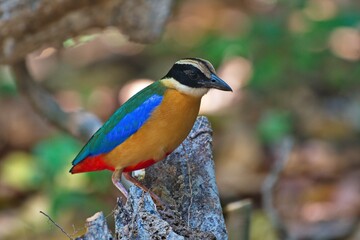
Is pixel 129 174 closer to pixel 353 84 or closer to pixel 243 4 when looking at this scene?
pixel 353 84

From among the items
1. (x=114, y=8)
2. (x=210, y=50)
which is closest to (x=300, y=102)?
(x=210, y=50)

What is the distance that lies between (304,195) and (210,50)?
1.53 m

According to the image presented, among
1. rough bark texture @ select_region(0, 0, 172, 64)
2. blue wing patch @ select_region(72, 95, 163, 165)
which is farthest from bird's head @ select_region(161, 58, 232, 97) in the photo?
rough bark texture @ select_region(0, 0, 172, 64)

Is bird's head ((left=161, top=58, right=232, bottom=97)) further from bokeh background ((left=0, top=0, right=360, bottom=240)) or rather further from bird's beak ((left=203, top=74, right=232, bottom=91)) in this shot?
bokeh background ((left=0, top=0, right=360, bottom=240))

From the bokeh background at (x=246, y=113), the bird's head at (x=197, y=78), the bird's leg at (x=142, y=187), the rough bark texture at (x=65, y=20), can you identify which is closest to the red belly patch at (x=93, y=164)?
the bird's leg at (x=142, y=187)

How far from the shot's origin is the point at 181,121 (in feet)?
11.7

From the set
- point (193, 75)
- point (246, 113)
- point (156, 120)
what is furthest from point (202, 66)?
point (246, 113)

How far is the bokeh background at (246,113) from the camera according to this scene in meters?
7.08

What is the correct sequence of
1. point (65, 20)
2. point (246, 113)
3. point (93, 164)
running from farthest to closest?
point (246, 113) → point (65, 20) → point (93, 164)

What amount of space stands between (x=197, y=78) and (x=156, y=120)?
Answer: 0.77 feet

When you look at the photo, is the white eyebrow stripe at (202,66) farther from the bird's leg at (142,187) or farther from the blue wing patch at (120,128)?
the bird's leg at (142,187)

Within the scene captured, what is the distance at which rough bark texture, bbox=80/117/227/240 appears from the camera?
2.94 metres

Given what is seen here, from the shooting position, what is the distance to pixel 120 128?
3.77 m

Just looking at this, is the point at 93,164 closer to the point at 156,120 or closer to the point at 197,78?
the point at 156,120
